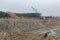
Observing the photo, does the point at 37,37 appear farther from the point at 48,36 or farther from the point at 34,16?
the point at 34,16

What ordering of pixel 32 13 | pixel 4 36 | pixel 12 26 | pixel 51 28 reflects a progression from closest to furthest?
pixel 4 36
pixel 12 26
pixel 51 28
pixel 32 13

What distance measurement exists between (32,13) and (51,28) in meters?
1.63

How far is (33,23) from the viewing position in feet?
22.9

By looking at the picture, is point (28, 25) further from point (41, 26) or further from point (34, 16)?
point (34, 16)

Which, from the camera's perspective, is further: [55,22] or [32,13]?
[32,13]

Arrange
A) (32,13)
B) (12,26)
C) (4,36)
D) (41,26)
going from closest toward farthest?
(4,36) → (12,26) → (41,26) → (32,13)

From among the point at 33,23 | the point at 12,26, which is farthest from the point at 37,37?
the point at 33,23

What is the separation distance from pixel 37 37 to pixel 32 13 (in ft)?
9.25

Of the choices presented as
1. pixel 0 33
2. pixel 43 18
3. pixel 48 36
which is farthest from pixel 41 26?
pixel 0 33

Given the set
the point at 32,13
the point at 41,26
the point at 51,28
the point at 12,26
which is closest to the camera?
the point at 12,26

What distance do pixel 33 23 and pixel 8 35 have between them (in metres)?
1.89

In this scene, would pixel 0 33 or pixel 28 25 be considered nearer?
pixel 0 33

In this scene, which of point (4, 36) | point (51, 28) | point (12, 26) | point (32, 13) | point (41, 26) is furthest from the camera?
point (32, 13)

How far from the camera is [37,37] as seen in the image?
5.29 meters
